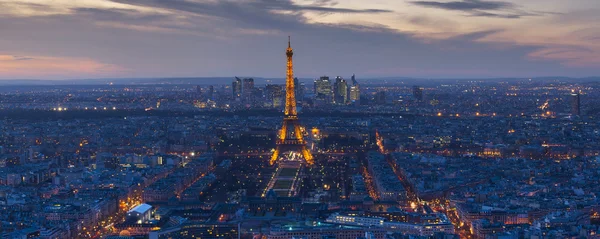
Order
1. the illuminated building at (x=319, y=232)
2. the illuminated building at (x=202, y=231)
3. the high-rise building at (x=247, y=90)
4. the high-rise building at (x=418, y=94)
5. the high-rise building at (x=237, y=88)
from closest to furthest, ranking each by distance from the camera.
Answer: the illuminated building at (x=319, y=232) → the illuminated building at (x=202, y=231) → the high-rise building at (x=418, y=94) → the high-rise building at (x=247, y=90) → the high-rise building at (x=237, y=88)

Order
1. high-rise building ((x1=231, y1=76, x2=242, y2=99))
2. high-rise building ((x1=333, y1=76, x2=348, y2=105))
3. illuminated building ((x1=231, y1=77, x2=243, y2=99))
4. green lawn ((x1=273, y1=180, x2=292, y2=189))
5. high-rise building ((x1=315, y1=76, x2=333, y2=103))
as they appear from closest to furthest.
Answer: green lawn ((x1=273, y1=180, x2=292, y2=189))
high-rise building ((x1=333, y1=76, x2=348, y2=105))
high-rise building ((x1=315, y1=76, x2=333, y2=103))
high-rise building ((x1=231, y1=76, x2=242, y2=99))
illuminated building ((x1=231, y1=77, x2=243, y2=99))

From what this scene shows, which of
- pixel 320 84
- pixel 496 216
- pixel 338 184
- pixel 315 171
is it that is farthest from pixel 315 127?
pixel 320 84

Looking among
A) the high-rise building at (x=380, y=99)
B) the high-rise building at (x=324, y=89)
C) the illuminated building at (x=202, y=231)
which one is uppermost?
the high-rise building at (x=324, y=89)

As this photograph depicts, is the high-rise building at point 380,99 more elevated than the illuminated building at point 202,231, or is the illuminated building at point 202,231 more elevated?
the illuminated building at point 202,231

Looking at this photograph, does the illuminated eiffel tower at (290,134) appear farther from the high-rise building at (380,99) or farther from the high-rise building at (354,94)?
the high-rise building at (354,94)

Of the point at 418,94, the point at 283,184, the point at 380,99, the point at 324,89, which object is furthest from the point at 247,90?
the point at 283,184

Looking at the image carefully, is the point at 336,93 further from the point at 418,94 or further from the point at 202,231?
the point at 202,231

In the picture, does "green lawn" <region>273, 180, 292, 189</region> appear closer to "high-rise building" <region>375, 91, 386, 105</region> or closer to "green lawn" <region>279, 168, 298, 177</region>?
"green lawn" <region>279, 168, 298, 177</region>

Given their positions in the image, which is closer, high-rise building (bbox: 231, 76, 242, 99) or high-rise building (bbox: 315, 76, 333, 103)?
high-rise building (bbox: 315, 76, 333, 103)

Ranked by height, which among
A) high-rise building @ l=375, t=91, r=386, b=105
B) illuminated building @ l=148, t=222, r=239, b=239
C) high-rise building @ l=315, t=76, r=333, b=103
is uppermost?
high-rise building @ l=315, t=76, r=333, b=103

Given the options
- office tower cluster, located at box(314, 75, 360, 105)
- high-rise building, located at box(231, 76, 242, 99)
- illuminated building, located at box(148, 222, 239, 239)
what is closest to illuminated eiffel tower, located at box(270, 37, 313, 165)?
illuminated building, located at box(148, 222, 239, 239)

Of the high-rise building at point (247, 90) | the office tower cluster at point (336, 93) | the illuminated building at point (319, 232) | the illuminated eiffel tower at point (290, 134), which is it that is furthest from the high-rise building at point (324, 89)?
the illuminated building at point (319, 232)
